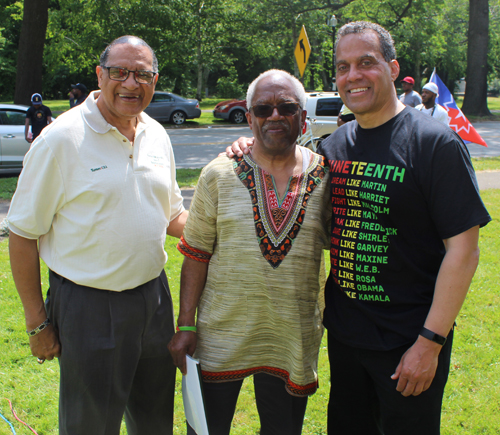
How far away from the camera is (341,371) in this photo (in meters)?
2.23

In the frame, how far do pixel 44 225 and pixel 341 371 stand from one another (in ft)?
4.97

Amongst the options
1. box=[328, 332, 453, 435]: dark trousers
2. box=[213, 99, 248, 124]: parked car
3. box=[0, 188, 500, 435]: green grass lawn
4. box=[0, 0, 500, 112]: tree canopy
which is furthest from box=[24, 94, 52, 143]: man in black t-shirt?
box=[213, 99, 248, 124]: parked car

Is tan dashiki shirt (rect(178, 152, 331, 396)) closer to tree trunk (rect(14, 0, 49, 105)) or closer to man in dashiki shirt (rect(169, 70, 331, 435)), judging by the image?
man in dashiki shirt (rect(169, 70, 331, 435))

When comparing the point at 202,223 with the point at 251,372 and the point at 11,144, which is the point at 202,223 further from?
the point at 11,144

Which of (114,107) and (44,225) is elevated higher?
(114,107)

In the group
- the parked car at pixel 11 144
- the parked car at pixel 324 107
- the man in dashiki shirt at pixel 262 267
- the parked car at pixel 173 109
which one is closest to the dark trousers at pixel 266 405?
the man in dashiki shirt at pixel 262 267

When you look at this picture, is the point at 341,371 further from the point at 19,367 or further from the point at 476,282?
the point at 476,282

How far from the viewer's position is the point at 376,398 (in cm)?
229

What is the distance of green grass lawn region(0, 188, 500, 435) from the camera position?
3.08 m

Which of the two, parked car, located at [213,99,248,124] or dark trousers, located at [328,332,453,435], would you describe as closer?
dark trousers, located at [328,332,453,435]

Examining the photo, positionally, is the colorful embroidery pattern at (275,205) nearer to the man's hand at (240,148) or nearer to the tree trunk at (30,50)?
the man's hand at (240,148)

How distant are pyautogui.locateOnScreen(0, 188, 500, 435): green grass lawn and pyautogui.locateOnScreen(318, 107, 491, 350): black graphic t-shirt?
1.48 metres

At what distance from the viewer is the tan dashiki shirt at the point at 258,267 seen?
2.13m

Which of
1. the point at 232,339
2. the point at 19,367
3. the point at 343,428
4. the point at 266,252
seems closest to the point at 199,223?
the point at 266,252
